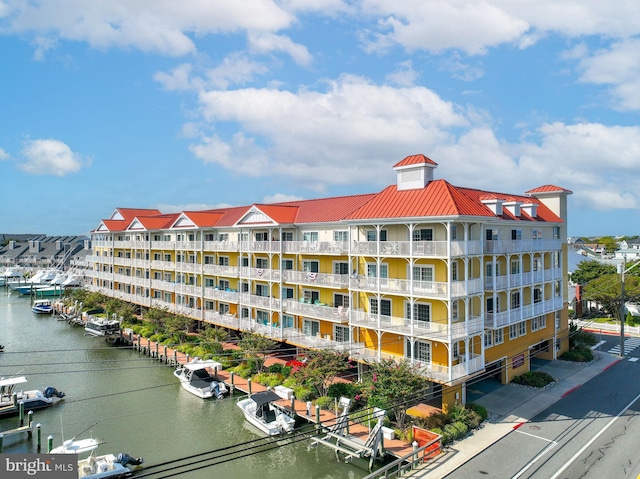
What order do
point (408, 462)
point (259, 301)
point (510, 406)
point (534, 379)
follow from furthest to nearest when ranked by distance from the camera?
point (259, 301) < point (534, 379) < point (510, 406) < point (408, 462)

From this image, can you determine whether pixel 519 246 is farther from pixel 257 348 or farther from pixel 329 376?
pixel 257 348

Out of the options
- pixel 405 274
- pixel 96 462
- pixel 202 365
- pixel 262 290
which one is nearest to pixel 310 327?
pixel 262 290

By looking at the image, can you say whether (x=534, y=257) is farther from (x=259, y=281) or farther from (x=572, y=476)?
(x=259, y=281)

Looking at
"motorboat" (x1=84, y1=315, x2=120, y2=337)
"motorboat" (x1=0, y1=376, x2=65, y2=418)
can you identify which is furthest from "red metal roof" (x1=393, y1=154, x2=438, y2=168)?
"motorboat" (x1=84, y1=315, x2=120, y2=337)

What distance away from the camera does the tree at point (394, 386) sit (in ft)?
77.2

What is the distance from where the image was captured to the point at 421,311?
28.4 meters

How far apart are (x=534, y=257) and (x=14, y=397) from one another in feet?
127

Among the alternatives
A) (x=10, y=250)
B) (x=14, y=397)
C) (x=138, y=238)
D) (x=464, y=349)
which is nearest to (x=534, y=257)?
(x=464, y=349)

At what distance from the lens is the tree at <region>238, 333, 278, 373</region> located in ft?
112

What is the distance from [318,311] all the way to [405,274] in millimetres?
8346

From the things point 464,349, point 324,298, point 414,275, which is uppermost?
point 414,275

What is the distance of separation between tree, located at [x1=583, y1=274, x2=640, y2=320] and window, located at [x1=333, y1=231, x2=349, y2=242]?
33.3m

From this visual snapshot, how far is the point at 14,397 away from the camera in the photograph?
2970 cm

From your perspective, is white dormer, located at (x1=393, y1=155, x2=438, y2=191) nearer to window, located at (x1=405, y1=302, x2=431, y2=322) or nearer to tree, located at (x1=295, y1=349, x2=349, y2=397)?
window, located at (x1=405, y1=302, x2=431, y2=322)
